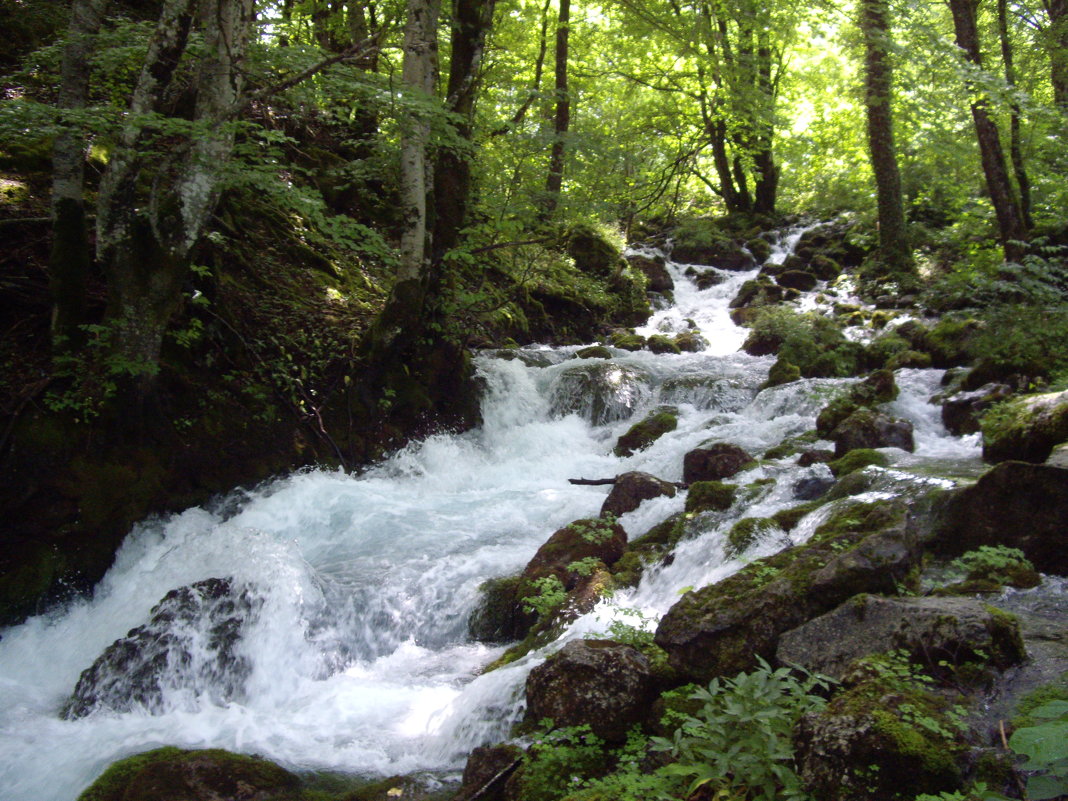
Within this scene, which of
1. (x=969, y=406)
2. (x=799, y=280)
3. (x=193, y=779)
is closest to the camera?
(x=193, y=779)

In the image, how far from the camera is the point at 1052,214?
39.1 ft

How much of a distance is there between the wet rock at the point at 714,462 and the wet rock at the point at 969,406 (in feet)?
7.88

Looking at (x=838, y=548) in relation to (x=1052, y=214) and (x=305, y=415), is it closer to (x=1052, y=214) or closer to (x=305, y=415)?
(x=305, y=415)

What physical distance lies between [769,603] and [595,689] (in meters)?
0.99

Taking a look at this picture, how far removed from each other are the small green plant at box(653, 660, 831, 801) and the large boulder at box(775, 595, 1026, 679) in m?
0.31

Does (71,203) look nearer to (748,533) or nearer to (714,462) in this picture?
(748,533)

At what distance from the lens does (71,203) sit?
19.9 ft

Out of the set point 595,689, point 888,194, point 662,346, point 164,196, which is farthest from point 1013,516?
point 888,194

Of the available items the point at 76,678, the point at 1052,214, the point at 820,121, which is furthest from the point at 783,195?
the point at 76,678

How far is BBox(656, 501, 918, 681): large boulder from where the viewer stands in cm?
339

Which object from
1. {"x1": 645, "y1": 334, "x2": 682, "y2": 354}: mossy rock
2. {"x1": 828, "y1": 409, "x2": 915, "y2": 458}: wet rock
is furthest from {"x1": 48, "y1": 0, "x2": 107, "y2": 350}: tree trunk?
{"x1": 645, "y1": 334, "x2": 682, "y2": 354}: mossy rock

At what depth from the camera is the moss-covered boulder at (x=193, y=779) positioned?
3605mm

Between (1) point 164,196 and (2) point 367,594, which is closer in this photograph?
(2) point 367,594

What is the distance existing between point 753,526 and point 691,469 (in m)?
2.43
